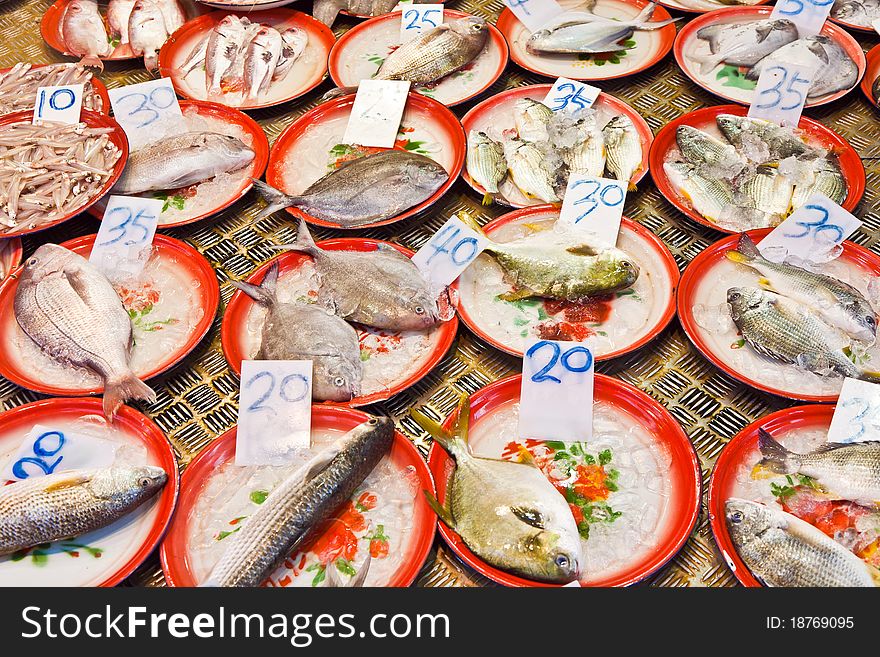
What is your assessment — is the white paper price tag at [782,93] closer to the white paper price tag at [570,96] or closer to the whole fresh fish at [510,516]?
the white paper price tag at [570,96]

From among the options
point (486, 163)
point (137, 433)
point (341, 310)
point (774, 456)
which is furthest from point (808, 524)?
point (137, 433)

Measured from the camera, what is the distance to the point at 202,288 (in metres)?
3.13

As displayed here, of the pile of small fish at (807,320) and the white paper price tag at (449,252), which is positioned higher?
the white paper price tag at (449,252)

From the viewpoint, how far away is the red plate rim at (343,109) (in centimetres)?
329

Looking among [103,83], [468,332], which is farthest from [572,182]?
[103,83]

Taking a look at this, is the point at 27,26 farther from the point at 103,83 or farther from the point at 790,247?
the point at 790,247

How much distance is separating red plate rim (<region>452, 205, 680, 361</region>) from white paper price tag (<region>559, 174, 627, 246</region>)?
8 centimetres

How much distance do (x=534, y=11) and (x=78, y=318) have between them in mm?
2988

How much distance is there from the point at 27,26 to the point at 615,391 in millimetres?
4457

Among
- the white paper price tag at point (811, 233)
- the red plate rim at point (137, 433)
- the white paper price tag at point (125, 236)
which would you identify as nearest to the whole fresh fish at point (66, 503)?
the red plate rim at point (137, 433)

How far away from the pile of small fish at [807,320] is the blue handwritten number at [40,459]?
2.55m

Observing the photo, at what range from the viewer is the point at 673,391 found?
2.74 metres

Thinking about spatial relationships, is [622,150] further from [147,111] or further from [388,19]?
[147,111]
